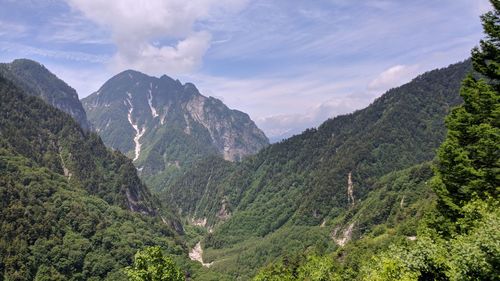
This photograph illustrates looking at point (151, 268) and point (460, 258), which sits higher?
point (151, 268)

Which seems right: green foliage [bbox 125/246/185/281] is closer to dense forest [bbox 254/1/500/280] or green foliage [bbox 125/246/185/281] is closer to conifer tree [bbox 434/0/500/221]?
dense forest [bbox 254/1/500/280]

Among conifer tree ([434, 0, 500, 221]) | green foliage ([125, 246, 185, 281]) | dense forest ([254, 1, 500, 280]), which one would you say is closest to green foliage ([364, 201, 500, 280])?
dense forest ([254, 1, 500, 280])

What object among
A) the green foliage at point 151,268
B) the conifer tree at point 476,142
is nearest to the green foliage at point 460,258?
the conifer tree at point 476,142

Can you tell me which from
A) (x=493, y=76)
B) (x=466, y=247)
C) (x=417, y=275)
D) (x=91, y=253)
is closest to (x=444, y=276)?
(x=417, y=275)

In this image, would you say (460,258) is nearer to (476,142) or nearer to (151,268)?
(476,142)

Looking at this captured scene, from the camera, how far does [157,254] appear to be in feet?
156

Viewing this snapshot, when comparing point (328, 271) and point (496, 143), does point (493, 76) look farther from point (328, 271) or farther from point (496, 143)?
point (328, 271)

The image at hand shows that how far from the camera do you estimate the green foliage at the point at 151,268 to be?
45.8 meters

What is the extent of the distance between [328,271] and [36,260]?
129 metres

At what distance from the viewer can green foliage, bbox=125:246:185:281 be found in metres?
45.8

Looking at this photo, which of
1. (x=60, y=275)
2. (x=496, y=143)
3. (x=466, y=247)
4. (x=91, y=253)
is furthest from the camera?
(x=91, y=253)

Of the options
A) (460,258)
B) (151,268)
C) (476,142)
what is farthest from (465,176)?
(151,268)

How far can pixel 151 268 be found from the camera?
4588 cm

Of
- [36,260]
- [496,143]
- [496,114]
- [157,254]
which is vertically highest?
[496,114]
